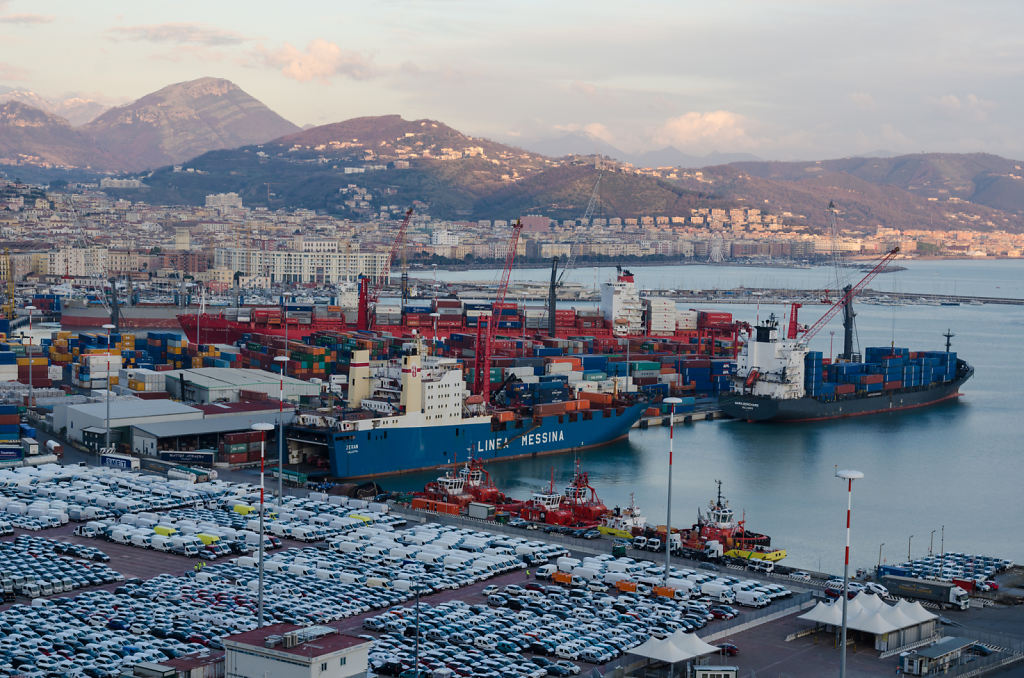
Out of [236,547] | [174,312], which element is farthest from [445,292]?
[236,547]

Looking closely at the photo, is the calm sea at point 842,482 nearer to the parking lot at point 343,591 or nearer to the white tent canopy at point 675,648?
the parking lot at point 343,591

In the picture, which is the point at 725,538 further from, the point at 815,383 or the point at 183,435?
the point at 815,383

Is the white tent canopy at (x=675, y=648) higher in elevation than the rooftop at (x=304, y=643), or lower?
lower

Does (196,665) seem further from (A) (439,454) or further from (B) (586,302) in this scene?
(B) (586,302)

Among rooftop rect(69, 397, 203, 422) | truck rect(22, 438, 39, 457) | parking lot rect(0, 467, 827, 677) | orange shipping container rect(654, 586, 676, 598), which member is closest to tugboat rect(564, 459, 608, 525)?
parking lot rect(0, 467, 827, 677)

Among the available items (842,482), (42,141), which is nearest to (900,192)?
(42,141)

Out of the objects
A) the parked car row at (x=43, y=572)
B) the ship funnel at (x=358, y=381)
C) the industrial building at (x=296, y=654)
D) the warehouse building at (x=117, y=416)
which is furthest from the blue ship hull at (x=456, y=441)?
Answer: the industrial building at (x=296, y=654)

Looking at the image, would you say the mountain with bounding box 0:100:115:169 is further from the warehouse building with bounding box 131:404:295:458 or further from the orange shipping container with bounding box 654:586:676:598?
the orange shipping container with bounding box 654:586:676:598
